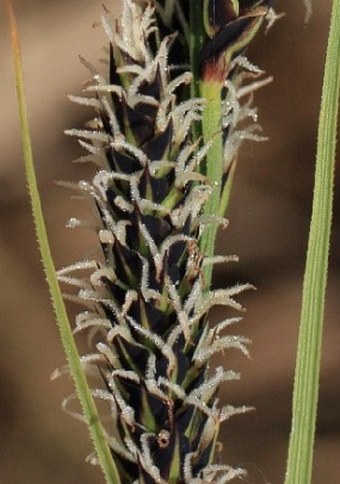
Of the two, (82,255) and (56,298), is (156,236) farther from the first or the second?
(82,255)

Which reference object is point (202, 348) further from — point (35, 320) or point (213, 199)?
point (35, 320)

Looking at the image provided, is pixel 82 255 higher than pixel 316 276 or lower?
higher

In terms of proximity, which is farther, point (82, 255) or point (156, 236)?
point (82, 255)

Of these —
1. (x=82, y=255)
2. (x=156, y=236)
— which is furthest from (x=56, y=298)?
(x=82, y=255)

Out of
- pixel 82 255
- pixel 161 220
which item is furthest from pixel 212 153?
pixel 82 255

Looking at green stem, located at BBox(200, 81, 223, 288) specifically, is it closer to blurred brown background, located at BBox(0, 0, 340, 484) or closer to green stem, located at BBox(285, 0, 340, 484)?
green stem, located at BBox(285, 0, 340, 484)

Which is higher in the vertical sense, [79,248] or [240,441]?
[79,248]

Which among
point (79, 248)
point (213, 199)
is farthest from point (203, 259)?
point (79, 248)
